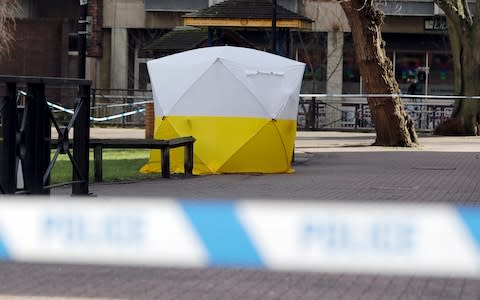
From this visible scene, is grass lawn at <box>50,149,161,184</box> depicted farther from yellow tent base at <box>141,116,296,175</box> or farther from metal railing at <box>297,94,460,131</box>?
metal railing at <box>297,94,460,131</box>

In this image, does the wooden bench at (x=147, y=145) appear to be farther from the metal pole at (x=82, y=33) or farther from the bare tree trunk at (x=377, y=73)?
the bare tree trunk at (x=377, y=73)

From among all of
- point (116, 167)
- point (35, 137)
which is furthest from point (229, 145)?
point (35, 137)

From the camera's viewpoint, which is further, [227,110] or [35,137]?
[227,110]

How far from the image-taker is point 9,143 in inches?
447

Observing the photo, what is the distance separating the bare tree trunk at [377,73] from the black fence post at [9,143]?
15.7m

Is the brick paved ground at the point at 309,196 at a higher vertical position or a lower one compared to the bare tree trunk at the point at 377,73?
lower

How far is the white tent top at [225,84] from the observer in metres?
19.0

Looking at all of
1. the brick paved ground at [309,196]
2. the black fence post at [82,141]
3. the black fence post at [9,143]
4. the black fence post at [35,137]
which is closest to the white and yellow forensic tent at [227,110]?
the brick paved ground at [309,196]

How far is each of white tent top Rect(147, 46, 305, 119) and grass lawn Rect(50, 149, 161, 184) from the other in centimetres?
140

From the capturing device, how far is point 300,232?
21.4 feet

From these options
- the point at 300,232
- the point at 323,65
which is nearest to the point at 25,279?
the point at 300,232

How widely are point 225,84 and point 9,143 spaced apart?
8.14 meters

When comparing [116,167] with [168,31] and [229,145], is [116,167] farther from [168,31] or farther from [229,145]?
[168,31]

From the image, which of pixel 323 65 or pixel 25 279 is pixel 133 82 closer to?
pixel 323 65
